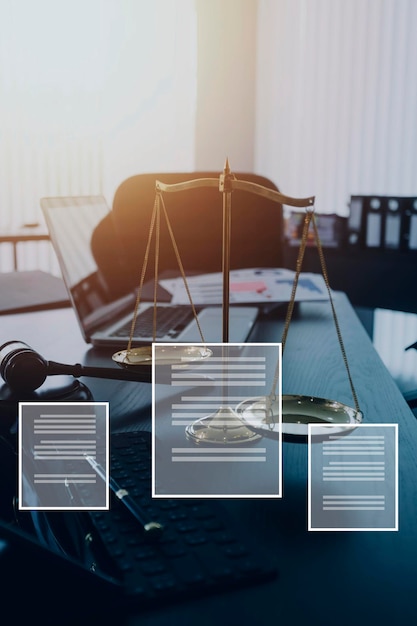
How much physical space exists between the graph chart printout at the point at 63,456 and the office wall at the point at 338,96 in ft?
11.6

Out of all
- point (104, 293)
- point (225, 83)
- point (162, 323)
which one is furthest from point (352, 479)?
point (225, 83)

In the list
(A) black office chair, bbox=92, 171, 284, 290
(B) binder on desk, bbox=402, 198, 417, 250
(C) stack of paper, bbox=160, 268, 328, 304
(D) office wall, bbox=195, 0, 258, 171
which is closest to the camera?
(C) stack of paper, bbox=160, 268, 328, 304

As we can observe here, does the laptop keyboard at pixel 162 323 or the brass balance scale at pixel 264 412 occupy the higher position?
the brass balance scale at pixel 264 412

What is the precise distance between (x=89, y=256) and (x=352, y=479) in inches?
37.8

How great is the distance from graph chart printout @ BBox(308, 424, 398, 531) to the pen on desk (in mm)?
147

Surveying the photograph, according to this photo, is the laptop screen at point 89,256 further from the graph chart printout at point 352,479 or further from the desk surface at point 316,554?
the graph chart printout at point 352,479

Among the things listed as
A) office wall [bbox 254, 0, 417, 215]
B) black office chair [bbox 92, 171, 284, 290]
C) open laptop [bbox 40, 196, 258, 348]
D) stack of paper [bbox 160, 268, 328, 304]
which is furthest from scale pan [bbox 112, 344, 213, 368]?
office wall [bbox 254, 0, 417, 215]

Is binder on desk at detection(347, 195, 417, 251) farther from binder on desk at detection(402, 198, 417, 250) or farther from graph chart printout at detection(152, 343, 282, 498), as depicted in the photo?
graph chart printout at detection(152, 343, 282, 498)

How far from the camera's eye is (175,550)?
0.59 meters

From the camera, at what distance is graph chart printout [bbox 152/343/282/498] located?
0.73m

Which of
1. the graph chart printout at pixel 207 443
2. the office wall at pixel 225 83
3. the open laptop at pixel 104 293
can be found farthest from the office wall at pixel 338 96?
the graph chart printout at pixel 207 443

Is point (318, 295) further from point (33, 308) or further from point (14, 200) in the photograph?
point (14, 200)

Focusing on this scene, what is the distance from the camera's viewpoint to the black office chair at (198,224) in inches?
104

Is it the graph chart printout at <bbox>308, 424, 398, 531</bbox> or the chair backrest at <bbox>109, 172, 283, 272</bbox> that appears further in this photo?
the chair backrest at <bbox>109, 172, 283, 272</bbox>
